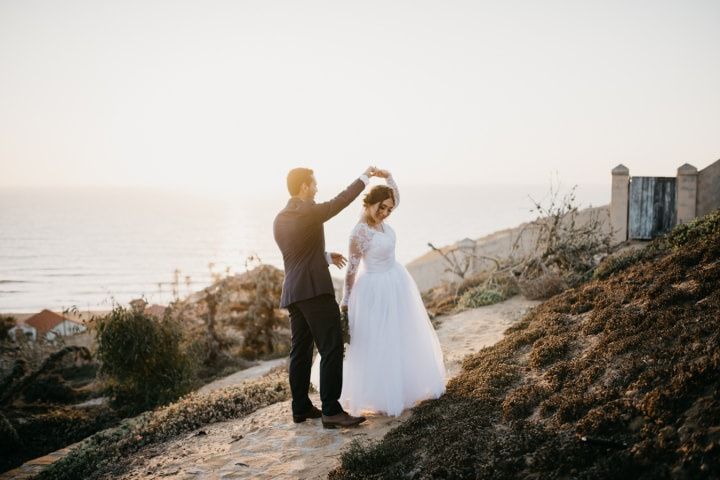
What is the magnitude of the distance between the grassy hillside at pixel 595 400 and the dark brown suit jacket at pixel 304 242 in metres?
1.58

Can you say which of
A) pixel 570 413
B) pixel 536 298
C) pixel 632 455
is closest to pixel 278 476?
pixel 570 413

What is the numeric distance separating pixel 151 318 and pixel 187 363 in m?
1.26

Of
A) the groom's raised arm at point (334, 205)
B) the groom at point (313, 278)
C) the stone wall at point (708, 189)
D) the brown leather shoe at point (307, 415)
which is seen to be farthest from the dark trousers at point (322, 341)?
the stone wall at point (708, 189)

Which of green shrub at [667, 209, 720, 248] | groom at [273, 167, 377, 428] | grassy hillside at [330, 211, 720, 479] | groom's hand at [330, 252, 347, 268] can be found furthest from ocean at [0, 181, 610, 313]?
groom at [273, 167, 377, 428]

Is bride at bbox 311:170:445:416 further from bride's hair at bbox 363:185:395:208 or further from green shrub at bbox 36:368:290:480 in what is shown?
green shrub at bbox 36:368:290:480

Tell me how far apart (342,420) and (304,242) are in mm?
1912

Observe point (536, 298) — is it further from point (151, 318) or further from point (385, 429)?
point (151, 318)

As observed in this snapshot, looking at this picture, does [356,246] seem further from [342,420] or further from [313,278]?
[342,420]

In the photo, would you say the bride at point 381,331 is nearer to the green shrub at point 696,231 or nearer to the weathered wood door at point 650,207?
the green shrub at point 696,231

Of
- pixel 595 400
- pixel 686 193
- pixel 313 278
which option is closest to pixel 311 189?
pixel 313 278

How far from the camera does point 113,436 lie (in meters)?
6.80

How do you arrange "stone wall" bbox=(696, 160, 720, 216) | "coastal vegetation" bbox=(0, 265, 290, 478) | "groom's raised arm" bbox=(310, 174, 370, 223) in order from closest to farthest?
"groom's raised arm" bbox=(310, 174, 370, 223)
"coastal vegetation" bbox=(0, 265, 290, 478)
"stone wall" bbox=(696, 160, 720, 216)

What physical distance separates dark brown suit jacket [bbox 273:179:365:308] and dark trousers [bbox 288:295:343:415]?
0.45ft

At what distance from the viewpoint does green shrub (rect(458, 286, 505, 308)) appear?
1140 centimetres
